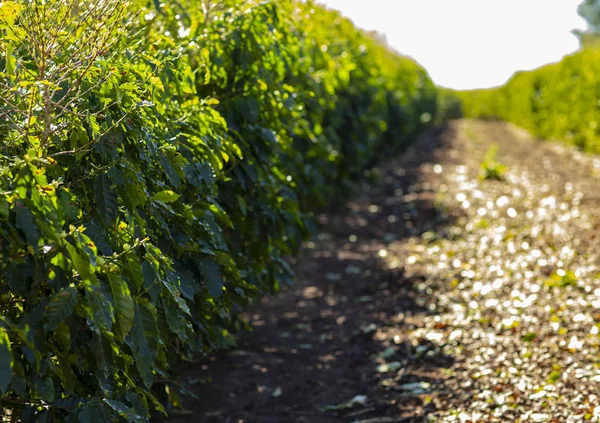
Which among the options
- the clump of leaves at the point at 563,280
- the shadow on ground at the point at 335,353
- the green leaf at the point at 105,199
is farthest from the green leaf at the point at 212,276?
the clump of leaves at the point at 563,280

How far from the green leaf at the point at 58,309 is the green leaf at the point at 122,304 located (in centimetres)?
12

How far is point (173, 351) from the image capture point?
3342 millimetres

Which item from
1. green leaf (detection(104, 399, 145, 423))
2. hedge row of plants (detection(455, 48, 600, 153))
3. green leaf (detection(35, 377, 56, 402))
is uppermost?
hedge row of plants (detection(455, 48, 600, 153))

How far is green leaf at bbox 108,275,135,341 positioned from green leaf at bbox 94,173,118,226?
1.09 feet

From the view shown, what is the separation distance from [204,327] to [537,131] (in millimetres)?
19441

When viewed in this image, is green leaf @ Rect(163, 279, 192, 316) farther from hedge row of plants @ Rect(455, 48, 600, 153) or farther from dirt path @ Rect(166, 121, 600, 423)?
hedge row of plants @ Rect(455, 48, 600, 153)

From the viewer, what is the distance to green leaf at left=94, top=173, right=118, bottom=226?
7.71 ft

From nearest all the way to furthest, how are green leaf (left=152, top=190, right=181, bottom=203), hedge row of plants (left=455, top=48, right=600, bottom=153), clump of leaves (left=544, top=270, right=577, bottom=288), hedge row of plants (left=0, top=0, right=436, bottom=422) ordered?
hedge row of plants (left=0, top=0, right=436, bottom=422)
green leaf (left=152, top=190, right=181, bottom=203)
clump of leaves (left=544, top=270, right=577, bottom=288)
hedge row of plants (left=455, top=48, right=600, bottom=153)

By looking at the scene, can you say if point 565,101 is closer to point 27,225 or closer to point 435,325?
point 435,325

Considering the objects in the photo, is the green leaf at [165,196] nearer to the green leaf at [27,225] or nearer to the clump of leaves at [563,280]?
the green leaf at [27,225]

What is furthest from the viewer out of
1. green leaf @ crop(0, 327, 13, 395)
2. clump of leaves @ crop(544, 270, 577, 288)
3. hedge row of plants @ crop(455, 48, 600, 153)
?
hedge row of plants @ crop(455, 48, 600, 153)

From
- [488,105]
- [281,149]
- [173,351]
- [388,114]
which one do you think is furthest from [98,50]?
[488,105]

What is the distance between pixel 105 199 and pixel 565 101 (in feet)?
52.3

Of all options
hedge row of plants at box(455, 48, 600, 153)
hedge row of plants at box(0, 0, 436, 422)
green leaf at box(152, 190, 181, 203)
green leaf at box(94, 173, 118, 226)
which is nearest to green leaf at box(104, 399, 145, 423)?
hedge row of plants at box(0, 0, 436, 422)
